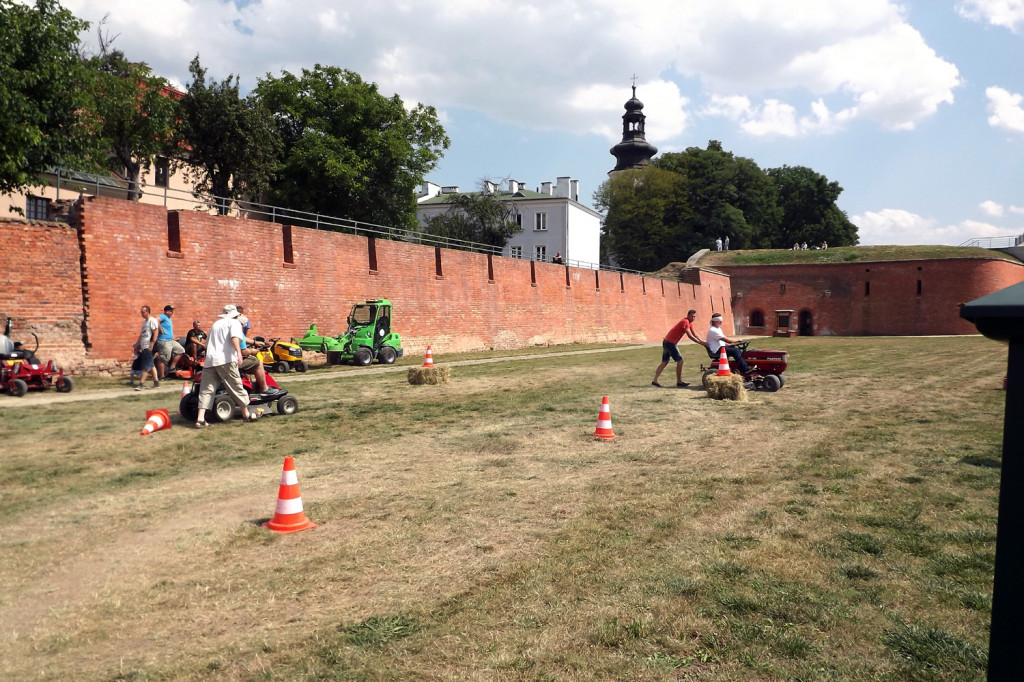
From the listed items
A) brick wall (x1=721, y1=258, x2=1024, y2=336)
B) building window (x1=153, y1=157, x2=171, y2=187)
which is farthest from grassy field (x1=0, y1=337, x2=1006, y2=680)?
brick wall (x1=721, y1=258, x2=1024, y2=336)

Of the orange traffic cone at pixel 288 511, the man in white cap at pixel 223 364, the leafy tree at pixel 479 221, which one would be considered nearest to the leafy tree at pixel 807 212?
the leafy tree at pixel 479 221

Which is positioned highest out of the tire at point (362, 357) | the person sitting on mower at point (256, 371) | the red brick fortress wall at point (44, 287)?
the red brick fortress wall at point (44, 287)

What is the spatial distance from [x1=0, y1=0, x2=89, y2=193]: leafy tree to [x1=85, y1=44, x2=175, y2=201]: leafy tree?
9265mm

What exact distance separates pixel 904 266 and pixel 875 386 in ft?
148

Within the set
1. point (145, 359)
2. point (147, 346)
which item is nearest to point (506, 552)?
point (147, 346)

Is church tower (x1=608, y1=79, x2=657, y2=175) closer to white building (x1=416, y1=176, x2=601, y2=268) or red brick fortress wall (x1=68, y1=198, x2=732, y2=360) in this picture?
white building (x1=416, y1=176, x2=601, y2=268)

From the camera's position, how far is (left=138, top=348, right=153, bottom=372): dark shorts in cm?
1456

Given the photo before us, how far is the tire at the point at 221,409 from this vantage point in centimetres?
1036

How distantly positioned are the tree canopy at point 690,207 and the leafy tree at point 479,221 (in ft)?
56.6

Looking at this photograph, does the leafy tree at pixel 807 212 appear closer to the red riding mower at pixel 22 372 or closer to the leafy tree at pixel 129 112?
the leafy tree at pixel 129 112

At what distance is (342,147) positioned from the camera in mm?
39062

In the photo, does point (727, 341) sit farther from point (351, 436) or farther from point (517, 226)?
point (517, 226)

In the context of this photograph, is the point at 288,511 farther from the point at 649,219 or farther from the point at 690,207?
the point at 690,207

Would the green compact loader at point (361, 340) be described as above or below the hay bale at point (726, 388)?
above
